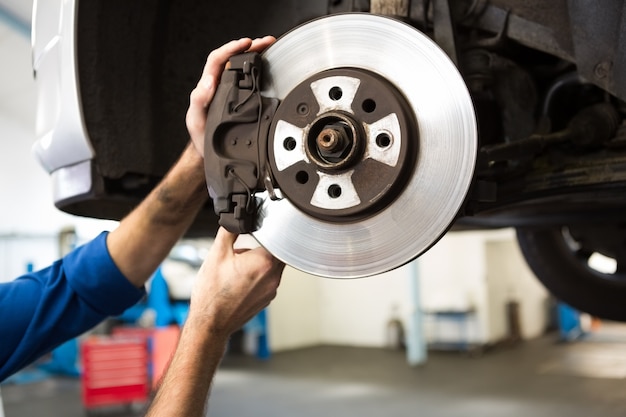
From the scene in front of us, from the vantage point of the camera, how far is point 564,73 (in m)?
0.86

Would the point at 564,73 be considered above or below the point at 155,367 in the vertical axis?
above

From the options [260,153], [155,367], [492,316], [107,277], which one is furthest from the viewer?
[492,316]

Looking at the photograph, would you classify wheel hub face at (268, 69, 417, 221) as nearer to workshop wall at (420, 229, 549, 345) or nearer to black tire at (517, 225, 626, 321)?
black tire at (517, 225, 626, 321)

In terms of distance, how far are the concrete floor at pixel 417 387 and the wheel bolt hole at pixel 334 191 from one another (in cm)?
237

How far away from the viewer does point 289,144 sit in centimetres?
56

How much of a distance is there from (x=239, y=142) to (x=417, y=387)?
116 inches

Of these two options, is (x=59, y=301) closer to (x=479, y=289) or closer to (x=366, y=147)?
(x=366, y=147)

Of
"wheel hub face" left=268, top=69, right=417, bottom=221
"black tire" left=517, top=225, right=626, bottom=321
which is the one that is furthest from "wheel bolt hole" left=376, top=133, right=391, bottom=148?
"black tire" left=517, top=225, right=626, bottom=321

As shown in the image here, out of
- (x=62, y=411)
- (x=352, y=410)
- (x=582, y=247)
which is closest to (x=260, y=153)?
(x=582, y=247)

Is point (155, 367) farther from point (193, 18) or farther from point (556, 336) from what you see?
point (556, 336)

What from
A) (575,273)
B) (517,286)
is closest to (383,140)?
(575,273)

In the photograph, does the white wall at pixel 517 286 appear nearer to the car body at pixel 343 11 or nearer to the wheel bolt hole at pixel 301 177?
the car body at pixel 343 11

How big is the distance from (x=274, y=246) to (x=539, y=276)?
1205 mm

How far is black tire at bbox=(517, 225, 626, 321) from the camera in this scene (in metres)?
1.44
